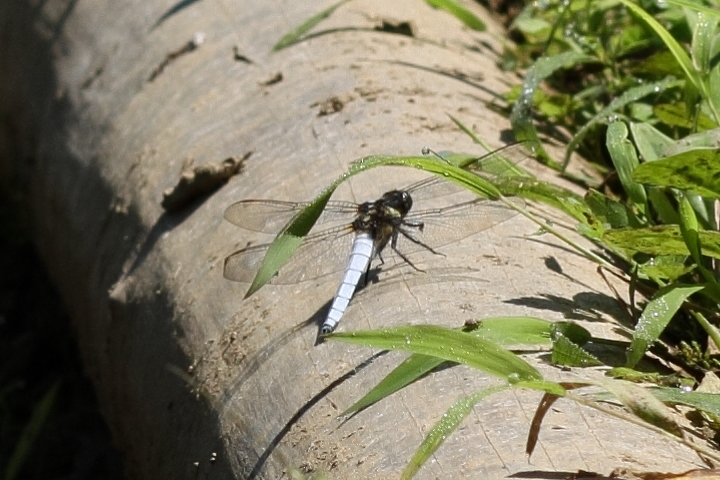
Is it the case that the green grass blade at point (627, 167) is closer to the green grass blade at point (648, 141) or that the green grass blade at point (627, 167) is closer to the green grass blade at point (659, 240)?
the green grass blade at point (648, 141)

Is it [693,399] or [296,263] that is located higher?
[296,263]

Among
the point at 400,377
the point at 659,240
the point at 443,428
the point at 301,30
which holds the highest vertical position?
the point at 301,30

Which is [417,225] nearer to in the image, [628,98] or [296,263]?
[296,263]

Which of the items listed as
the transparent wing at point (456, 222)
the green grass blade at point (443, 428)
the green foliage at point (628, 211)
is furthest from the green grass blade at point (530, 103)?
the green grass blade at point (443, 428)

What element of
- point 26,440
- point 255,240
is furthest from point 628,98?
point 26,440

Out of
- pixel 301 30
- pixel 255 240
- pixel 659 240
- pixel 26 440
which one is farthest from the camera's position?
pixel 26 440

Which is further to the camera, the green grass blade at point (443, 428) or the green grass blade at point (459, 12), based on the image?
the green grass blade at point (459, 12)

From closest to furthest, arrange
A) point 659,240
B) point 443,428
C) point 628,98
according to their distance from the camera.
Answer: point 443,428 < point 659,240 < point 628,98
